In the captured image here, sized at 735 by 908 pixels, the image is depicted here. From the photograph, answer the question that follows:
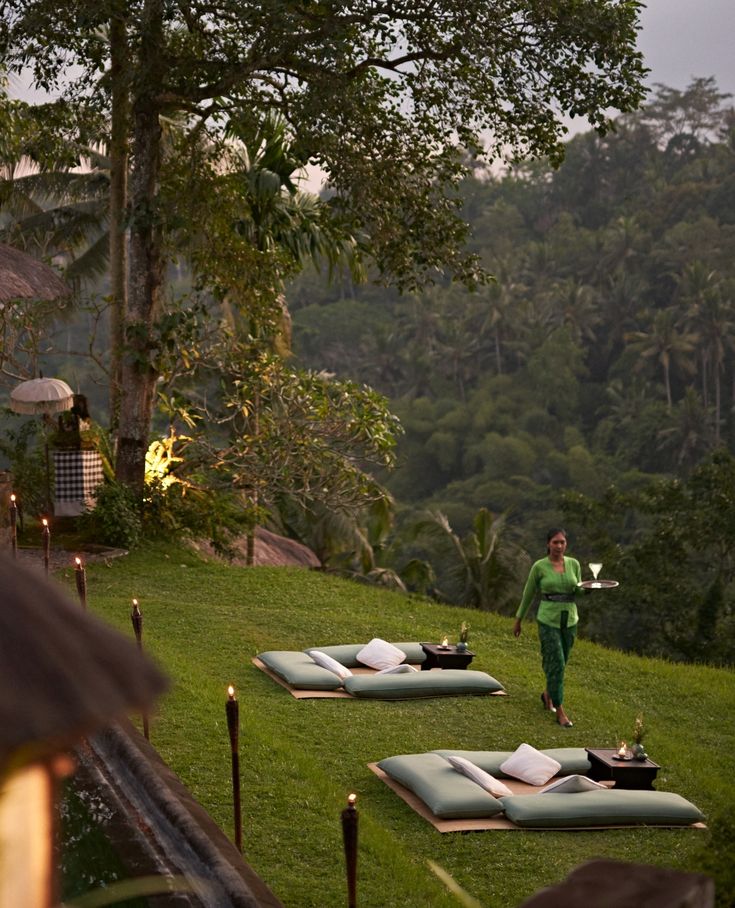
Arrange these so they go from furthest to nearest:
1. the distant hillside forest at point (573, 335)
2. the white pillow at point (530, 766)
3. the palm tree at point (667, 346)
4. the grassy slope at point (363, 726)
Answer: the palm tree at point (667, 346)
the distant hillside forest at point (573, 335)
the white pillow at point (530, 766)
the grassy slope at point (363, 726)

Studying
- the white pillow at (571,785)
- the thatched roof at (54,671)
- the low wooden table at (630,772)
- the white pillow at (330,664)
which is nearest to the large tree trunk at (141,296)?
the white pillow at (330,664)

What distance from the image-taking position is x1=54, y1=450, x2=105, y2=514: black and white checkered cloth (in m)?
13.8

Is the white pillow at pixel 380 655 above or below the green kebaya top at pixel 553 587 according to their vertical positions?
below

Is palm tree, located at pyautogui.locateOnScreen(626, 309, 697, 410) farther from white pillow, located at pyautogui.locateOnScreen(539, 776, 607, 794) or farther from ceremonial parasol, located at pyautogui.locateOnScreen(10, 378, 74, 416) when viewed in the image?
white pillow, located at pyautogui.locateOnScreen(539, 776, 607, 794)

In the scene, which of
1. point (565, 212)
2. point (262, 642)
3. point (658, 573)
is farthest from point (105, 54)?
point (565, 212)

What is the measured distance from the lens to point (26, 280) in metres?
14.9

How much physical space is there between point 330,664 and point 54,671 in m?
7.95

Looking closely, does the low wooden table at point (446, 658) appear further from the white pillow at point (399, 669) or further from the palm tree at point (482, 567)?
the palm tree at point (482, 567)

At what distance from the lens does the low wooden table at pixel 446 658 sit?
32.4ft

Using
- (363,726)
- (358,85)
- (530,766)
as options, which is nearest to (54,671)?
(530,766)

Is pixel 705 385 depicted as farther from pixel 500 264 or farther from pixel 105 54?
pixel 105 54

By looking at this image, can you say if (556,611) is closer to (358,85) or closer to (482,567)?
(358,85)

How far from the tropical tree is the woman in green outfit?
204 inches

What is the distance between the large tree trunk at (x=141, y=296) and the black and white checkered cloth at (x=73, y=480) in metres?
0.51
